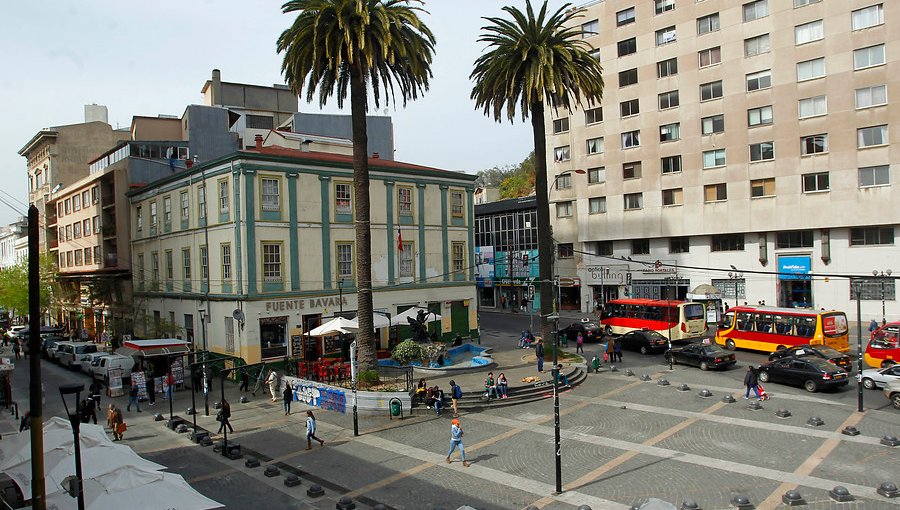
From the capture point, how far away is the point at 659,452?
20.1 metres

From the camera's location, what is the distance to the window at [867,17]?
46.0 meters

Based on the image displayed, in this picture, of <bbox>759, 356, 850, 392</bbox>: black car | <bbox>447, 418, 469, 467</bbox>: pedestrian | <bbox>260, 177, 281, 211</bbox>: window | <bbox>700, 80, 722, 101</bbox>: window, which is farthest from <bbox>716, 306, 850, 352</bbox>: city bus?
<bbox>260, 177, 281, 211</bbox>: window

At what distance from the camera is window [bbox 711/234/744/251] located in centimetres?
5466

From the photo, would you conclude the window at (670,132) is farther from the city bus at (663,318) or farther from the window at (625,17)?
the city bus at (663,318)

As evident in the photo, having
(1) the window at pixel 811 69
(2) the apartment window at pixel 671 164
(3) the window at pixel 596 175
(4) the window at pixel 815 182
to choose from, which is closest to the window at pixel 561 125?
(3) the window at pixel 596 175

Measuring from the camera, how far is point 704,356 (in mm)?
33312

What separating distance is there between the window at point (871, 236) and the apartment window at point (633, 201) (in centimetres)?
1772

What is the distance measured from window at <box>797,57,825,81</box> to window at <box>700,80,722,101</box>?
6.54 metres

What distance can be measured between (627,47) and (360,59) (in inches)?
1612


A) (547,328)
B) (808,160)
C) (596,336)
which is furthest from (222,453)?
(808,160)

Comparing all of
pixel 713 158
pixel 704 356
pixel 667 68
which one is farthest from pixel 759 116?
pixel 704 356

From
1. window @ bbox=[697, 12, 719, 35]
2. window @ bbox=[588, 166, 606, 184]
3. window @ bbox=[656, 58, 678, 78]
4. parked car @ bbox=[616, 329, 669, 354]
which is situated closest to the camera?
parked car @ bbox=[616, 329, 669, 354]

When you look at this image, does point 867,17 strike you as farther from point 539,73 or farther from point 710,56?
point 539,73

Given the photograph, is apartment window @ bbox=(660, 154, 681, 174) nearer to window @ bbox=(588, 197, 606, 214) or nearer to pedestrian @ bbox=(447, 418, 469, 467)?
window @ bbox=(588, 197, 606, 214)
